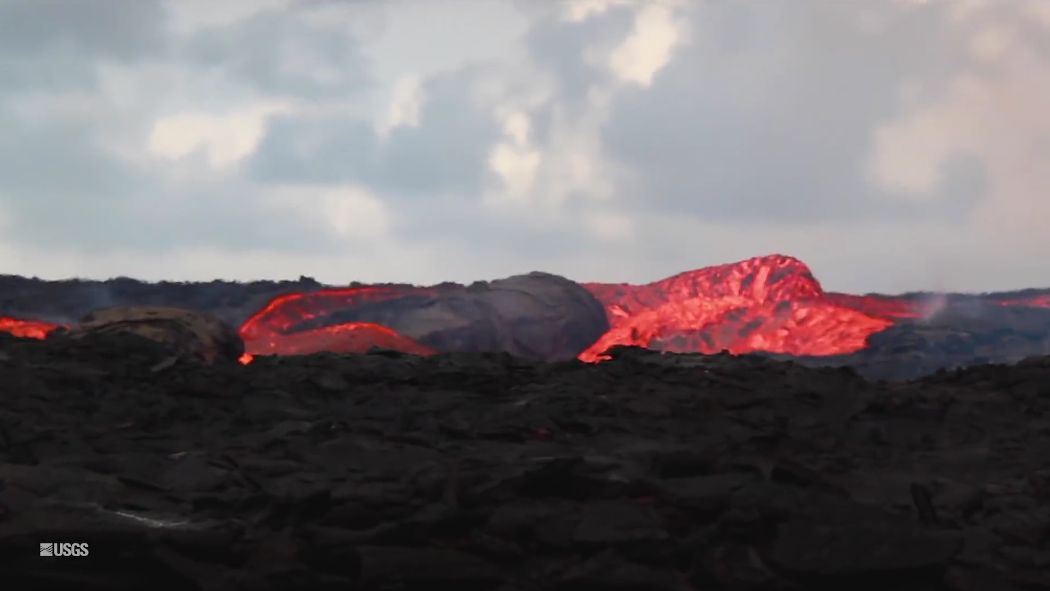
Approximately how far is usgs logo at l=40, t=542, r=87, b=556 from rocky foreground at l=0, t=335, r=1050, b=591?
4cm

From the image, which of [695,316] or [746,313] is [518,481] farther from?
[695,316]

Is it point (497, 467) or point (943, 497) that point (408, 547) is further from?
point (943, 497)

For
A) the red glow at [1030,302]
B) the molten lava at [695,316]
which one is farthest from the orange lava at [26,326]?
the red glow at [1030,302]

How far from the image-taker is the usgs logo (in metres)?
Result: 4.33

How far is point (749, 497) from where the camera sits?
17.7 ft

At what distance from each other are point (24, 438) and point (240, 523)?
3.90 m

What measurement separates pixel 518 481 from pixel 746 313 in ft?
52.9

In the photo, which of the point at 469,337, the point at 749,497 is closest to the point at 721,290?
the point at 469,337

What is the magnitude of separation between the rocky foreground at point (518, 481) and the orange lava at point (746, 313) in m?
7.84

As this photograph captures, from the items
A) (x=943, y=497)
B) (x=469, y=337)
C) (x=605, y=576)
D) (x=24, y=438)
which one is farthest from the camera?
(x=469, y=337)

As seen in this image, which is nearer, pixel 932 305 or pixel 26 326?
pixel 26 326

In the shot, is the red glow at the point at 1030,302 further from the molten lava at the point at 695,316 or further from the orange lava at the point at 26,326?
the orange lava at the point at 26,326

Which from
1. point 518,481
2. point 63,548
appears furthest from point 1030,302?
point 63,548

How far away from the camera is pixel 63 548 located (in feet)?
14.3
